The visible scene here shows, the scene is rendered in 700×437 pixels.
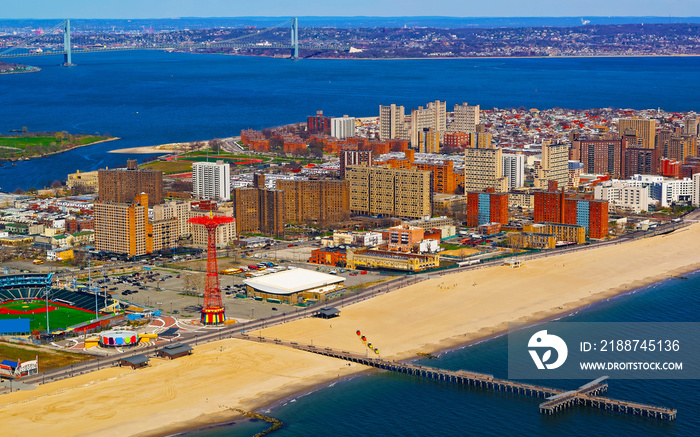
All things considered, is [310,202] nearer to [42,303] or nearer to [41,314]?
[42,303]

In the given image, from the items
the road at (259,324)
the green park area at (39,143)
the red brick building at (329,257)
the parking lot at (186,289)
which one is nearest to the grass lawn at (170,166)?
the green park area at (39,143)

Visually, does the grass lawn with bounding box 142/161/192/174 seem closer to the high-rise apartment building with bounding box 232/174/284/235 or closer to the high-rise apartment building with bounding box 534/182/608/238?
the high-rise apartment building with bounding box 232/174/284/235

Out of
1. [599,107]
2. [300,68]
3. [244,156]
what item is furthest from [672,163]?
[300,68]

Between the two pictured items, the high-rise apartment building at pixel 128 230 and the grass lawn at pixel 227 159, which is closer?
the high-rise apartment building at pixel 128 230

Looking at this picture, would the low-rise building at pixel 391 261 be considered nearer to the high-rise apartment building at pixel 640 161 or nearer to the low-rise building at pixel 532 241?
the low-rise building at pixel 532 241

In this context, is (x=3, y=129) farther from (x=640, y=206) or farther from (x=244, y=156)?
(x=640, y=206)

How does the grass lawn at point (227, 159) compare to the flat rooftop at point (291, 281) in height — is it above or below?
above
